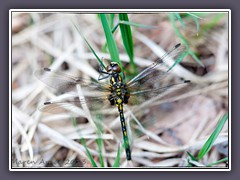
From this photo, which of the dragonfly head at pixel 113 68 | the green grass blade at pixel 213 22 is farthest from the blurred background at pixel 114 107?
the dragonfly head at pixel 113 68

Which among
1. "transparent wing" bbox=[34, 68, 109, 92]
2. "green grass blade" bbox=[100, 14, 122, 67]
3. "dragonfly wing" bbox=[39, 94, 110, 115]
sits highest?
"green grass blade" bbox=[100, 14, 122, 67]

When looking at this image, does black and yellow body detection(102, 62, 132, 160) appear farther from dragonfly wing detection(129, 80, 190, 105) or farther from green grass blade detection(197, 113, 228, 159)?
green grass blade detection(197, 113, 228, 159)

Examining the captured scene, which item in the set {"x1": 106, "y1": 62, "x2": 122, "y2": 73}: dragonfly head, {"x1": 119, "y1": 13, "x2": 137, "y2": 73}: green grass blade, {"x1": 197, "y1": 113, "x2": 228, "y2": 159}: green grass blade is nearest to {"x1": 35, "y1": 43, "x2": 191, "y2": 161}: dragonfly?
{"x1": 106, "y1": 62, "x2": 122, "y2": 73}: dragonfly head

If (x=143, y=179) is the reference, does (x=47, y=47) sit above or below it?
above

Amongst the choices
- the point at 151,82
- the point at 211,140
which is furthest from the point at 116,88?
the point at 211,140
